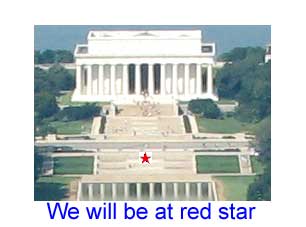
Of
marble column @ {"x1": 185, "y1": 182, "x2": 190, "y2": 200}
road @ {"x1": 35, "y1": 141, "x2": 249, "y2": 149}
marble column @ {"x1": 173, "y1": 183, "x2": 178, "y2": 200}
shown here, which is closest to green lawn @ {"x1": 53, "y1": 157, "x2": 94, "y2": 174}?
road @ {"x1": 35, "y1": 141, "x2": 249, "y2": 149}

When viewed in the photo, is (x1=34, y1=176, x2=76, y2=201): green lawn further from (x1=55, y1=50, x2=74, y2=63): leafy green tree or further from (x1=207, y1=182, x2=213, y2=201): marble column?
(x1=55, y1=50, x2=74, y2=63): leafy green tree

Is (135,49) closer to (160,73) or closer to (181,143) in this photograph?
(160,73)

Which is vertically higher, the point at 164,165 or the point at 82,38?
the point at 82,38

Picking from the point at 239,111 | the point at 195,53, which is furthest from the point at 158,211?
the point at 195,53

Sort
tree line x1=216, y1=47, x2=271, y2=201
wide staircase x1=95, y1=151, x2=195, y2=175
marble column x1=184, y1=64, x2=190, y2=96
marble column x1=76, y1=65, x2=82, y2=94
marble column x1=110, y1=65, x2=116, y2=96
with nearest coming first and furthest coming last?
wide staircase x1=95, y1=151, x2=195, y2=175, tree line x1=216, y1=47, x2=271, y2=201, marble column x1=76, y1=65, x2=82, y2=94, marble column x1=110, y1=65, x2=116, y2=96, marble column x1=184, y1=64, x2=190, y2=96

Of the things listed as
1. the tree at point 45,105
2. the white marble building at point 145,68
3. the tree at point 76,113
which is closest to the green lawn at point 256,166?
the white marble building at point 145,68

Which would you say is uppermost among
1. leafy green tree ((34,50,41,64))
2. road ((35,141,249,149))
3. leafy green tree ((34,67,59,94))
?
leafy green tree ((34,50,41,64))
